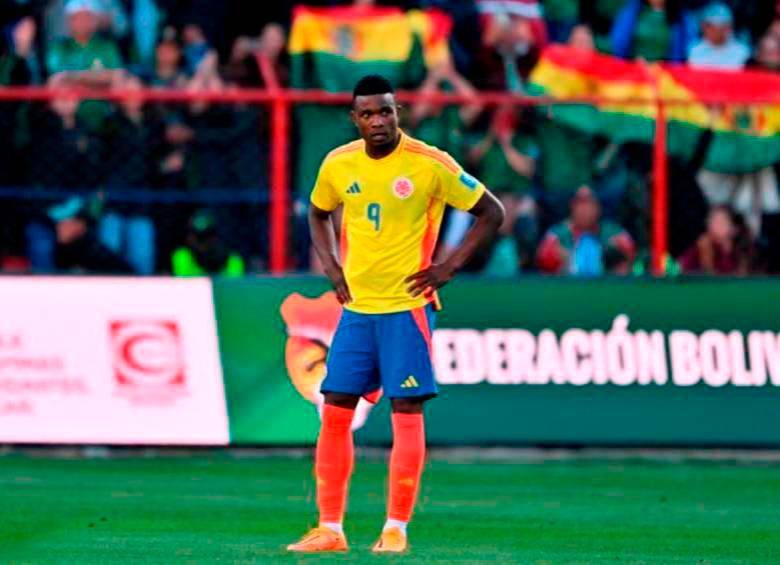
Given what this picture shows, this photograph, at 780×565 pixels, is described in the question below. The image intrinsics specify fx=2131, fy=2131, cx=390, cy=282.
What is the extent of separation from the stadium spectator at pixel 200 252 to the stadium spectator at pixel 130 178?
23 centimetres

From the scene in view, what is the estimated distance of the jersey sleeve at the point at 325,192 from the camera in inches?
397

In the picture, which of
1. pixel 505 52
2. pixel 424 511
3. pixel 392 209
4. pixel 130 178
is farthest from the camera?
pixel 505 52

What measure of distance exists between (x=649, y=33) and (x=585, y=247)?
2.59 metres

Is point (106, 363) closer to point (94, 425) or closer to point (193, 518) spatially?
point (94, 425)

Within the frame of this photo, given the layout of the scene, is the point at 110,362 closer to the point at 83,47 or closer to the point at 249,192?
the point at 249,192

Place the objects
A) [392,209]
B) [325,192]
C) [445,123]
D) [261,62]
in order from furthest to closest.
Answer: [261,62], [445,123], [325,192], [392,209]

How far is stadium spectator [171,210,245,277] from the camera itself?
53.3 ft

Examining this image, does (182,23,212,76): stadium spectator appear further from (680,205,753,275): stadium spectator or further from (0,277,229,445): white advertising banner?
(680,205,753,275): stadium spectator

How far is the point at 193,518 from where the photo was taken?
37.6 ft

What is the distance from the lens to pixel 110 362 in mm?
15555

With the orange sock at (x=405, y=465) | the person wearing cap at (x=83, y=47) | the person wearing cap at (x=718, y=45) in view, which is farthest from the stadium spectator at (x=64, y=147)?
the orange sock at (x=405, y=465)

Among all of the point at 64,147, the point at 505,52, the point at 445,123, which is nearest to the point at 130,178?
the point at 64,147

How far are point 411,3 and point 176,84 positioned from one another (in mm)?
2317

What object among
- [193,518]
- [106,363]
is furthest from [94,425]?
[193,518]
